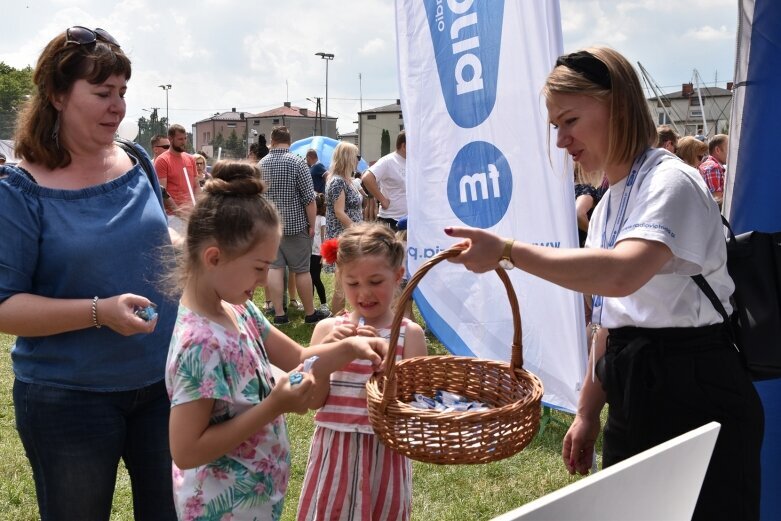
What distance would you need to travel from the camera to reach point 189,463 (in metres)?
1.62

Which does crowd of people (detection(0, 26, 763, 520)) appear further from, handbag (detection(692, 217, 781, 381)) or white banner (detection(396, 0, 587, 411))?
white banner (detection(396, 0, 587, 411))

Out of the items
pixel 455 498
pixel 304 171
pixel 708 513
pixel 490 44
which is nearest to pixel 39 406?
pixel 708 513

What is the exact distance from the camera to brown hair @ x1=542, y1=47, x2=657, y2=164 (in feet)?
6.06

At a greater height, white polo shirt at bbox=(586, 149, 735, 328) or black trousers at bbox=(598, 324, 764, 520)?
white polo shirt at bbox=(586, 149, 735, 328)

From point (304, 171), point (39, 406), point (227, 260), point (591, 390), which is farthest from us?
point (304, 171)

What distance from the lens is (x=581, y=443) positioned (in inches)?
87.7

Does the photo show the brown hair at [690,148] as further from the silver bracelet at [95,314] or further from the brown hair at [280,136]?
the silver bracelet at [95,314]

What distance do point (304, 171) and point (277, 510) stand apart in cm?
546

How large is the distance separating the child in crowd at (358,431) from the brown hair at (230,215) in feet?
1.50

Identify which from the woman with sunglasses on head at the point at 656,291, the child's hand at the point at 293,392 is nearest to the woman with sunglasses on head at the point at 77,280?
the child's hand at the point at 293,392

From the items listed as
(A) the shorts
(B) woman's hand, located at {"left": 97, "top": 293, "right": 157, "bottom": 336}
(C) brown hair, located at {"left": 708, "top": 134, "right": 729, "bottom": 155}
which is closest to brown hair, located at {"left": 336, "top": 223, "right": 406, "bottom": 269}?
(B) woman's hand, located at {"left": 97, "top": 293, "right": 157, "bottom": 336}

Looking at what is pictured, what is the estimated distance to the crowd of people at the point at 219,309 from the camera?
169cm

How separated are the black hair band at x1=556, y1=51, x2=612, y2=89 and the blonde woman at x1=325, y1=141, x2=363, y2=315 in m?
5.67

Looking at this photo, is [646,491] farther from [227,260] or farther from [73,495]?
[73,495]
